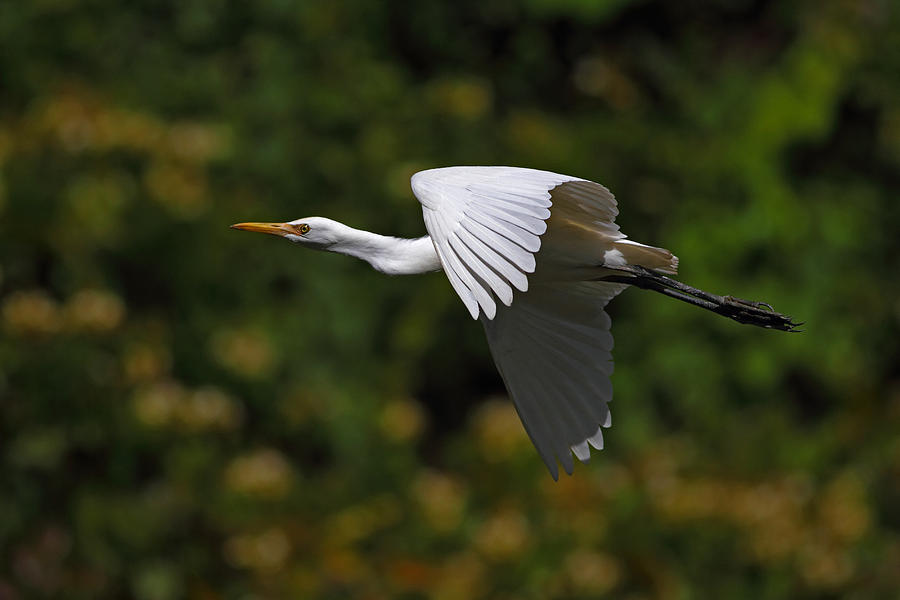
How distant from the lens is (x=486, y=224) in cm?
209

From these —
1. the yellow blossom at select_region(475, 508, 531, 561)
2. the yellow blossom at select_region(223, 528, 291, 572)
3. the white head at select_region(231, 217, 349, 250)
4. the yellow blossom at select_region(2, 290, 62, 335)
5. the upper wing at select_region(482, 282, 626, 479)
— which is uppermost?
the white head at select_region(231, 217, 349, 250)

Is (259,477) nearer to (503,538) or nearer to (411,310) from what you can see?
(503,538)

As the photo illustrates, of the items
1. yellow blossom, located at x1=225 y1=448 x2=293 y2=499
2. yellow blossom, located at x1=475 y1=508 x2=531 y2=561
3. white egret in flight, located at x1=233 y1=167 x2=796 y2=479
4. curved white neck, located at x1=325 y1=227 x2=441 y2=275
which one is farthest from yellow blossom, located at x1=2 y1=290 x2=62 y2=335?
curved white neck, located at x1=325 y1=227 x2=441 y2=275

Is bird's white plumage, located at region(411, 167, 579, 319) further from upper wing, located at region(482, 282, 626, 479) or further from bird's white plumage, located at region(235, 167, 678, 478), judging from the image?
upper wing, located at region(482, 282, 626, 479)

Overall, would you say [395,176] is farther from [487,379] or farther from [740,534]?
[740,534]

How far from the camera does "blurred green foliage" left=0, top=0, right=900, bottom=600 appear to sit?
176 inches

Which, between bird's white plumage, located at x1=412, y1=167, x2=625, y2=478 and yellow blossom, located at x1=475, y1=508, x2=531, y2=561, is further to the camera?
yellow blossom, located at x1=475, y1=508, x2=531, y2=561

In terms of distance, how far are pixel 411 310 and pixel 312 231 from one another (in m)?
2.88

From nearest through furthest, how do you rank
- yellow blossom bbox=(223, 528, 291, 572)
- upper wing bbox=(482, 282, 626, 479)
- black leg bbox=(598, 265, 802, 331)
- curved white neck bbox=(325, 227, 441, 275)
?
curved white neck bbox=(325, 227, 441, 275)
black leg bbox=(598, 265, 802, 331)
upper wing bbox=(482, 282, 626, 479)
yellow blossom bbox=(223, 528, 291, 572)

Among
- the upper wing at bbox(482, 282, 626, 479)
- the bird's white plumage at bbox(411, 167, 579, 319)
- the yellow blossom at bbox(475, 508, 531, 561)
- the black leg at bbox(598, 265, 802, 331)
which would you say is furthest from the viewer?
the yellow blossom at bbox(475, 508, 531, 561)

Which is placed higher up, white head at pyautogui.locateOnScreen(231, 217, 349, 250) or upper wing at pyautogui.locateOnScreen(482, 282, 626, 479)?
white head at pyautogui.locateOnScreen(231, 217, 349, 250)

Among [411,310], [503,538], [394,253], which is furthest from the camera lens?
[411,310]

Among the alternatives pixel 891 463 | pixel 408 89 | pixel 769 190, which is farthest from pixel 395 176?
pixel 891 463

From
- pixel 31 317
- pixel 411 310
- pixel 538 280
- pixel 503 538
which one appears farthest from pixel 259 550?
pixel 538 280
